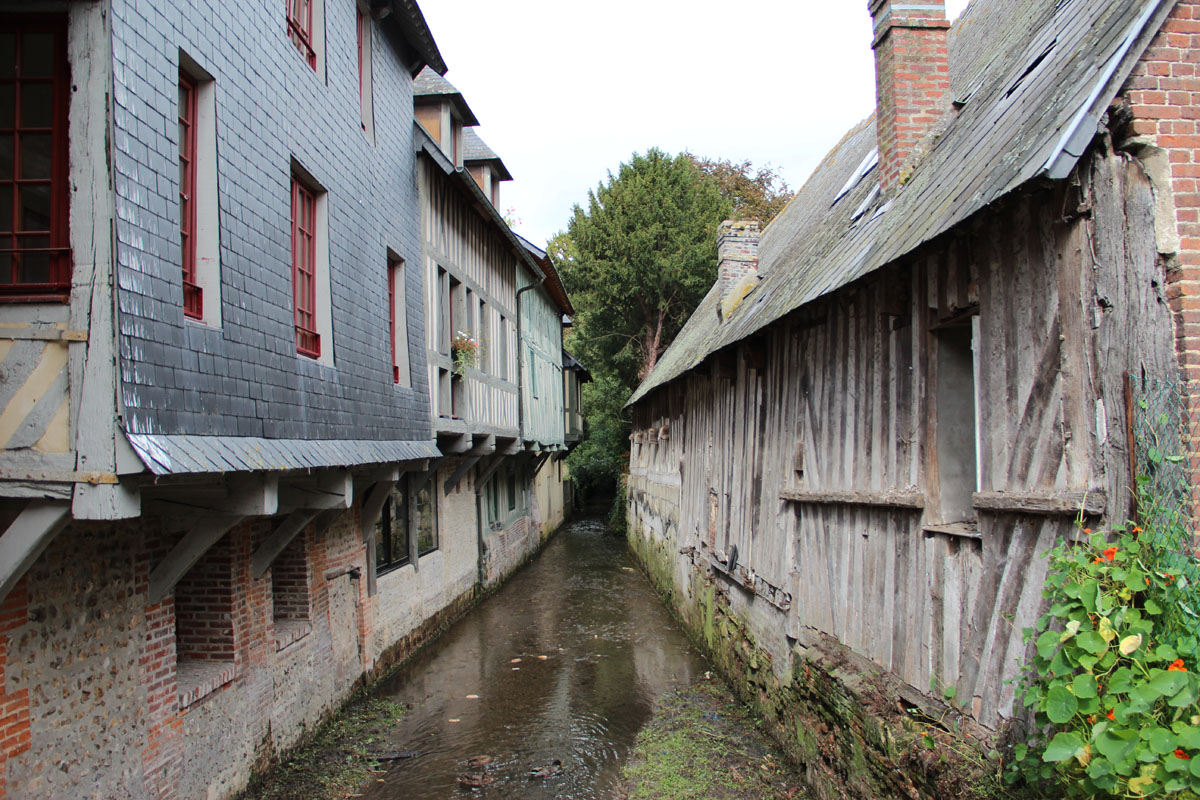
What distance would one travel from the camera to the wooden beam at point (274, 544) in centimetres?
666

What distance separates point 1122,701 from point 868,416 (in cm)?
305

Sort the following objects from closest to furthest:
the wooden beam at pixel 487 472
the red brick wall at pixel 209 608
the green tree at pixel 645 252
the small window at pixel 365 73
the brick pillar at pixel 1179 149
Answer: the brick pillar at pixel 1179 149, the red brick wall at pixel 209 608, the small window at pixel 365 73, the wooden beam at pixel 487 472, the green tree at pixel 645 252

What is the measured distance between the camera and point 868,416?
5.69m

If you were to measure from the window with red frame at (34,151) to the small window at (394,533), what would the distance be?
6546 millimetres

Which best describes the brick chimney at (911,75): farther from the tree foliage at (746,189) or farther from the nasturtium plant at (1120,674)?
the tree foliage at (746,189)

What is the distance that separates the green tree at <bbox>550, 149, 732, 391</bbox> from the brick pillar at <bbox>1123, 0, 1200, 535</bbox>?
83.1ft

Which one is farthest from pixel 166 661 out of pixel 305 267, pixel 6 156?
pixel 305 267

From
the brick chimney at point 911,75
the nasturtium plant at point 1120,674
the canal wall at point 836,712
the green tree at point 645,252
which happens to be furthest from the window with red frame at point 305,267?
the green tree at point 645,252

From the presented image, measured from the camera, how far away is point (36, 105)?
13.1 ft

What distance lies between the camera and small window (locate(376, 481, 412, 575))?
10.2 m

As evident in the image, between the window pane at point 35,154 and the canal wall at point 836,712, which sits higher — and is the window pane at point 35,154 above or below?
above

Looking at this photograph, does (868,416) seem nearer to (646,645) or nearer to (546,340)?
(646,645)

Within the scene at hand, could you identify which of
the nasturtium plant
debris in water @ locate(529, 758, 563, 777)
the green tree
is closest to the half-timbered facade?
the nasturtium plant

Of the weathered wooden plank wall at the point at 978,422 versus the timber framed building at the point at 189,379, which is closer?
the weathered wooden plank wall at the point at 978,422
